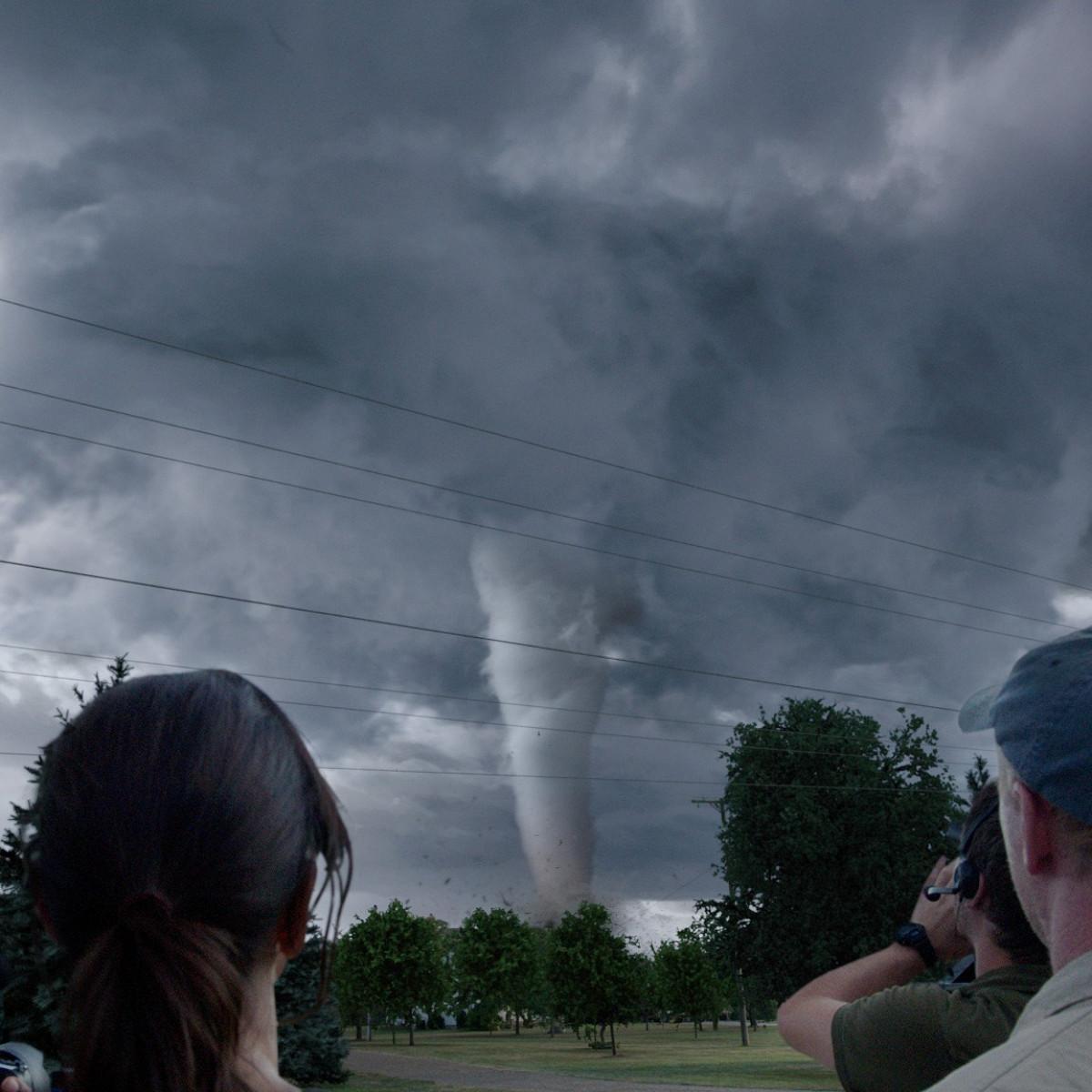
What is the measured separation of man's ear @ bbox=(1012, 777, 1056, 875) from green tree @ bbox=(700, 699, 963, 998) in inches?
1801

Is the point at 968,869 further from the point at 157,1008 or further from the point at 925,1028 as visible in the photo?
the point at 157,1008

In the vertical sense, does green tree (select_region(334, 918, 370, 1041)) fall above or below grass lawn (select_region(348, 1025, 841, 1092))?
above

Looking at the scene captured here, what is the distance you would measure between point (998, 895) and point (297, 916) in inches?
81.0

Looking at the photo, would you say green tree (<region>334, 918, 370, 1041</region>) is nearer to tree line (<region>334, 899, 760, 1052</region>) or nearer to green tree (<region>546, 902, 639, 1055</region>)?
tree line (<region>334, 899, 760, 1052</region>)

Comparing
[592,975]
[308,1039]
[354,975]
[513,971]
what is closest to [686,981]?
[513,971]

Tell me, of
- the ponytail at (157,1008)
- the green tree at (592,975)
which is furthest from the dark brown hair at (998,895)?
the green tree at (592,975)

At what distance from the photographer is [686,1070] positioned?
50969 mm

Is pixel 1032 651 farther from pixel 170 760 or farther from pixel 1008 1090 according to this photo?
pixel 170 760

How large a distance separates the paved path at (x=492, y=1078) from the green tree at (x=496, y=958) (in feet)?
81.6

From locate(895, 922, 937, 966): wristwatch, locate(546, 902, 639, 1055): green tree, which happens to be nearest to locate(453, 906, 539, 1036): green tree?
locate(546, 902, 639, 1055): green tree

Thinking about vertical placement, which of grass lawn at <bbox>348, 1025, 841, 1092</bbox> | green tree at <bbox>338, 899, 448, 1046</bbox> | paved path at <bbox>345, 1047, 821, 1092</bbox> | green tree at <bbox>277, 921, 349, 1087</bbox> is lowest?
grass lawn at <bbox>348, 1025, 841, 1092</bbox>

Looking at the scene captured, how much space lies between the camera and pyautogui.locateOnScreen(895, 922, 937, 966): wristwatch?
3125mm

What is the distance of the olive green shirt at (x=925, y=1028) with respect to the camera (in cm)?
274

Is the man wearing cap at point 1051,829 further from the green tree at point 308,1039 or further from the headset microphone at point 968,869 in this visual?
the green tree at point 308,1039
